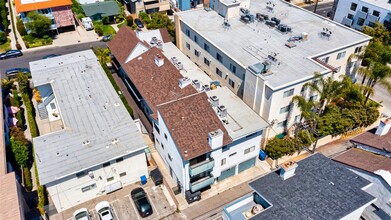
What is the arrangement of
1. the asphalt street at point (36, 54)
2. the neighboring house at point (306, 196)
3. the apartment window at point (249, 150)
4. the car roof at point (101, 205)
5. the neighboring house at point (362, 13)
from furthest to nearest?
1. the neighboring house at point (362, 13)
2. the asphalt street at point (36, 54)
3. the apartment window at point (249, 150)
4. the car roof at point (101, 205)
5. the neighboring house at point (306, 196)

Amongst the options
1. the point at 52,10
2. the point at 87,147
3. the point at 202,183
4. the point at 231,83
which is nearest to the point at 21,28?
the point at 52,10

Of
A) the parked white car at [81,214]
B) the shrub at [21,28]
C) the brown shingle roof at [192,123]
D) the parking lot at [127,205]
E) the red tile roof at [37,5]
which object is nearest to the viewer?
the brown shingle roof at [192,123]

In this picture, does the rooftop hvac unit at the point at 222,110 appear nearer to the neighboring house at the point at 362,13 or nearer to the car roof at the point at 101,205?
the car roof at the point at 101,205

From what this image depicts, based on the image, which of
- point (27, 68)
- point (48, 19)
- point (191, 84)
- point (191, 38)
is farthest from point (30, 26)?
point (191, 84)

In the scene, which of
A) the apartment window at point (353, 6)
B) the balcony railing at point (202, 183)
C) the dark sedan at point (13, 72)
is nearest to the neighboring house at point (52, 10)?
the dark sedan at point (13, 72)

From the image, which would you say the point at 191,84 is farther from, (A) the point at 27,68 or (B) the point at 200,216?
(A) the point at 27,68
